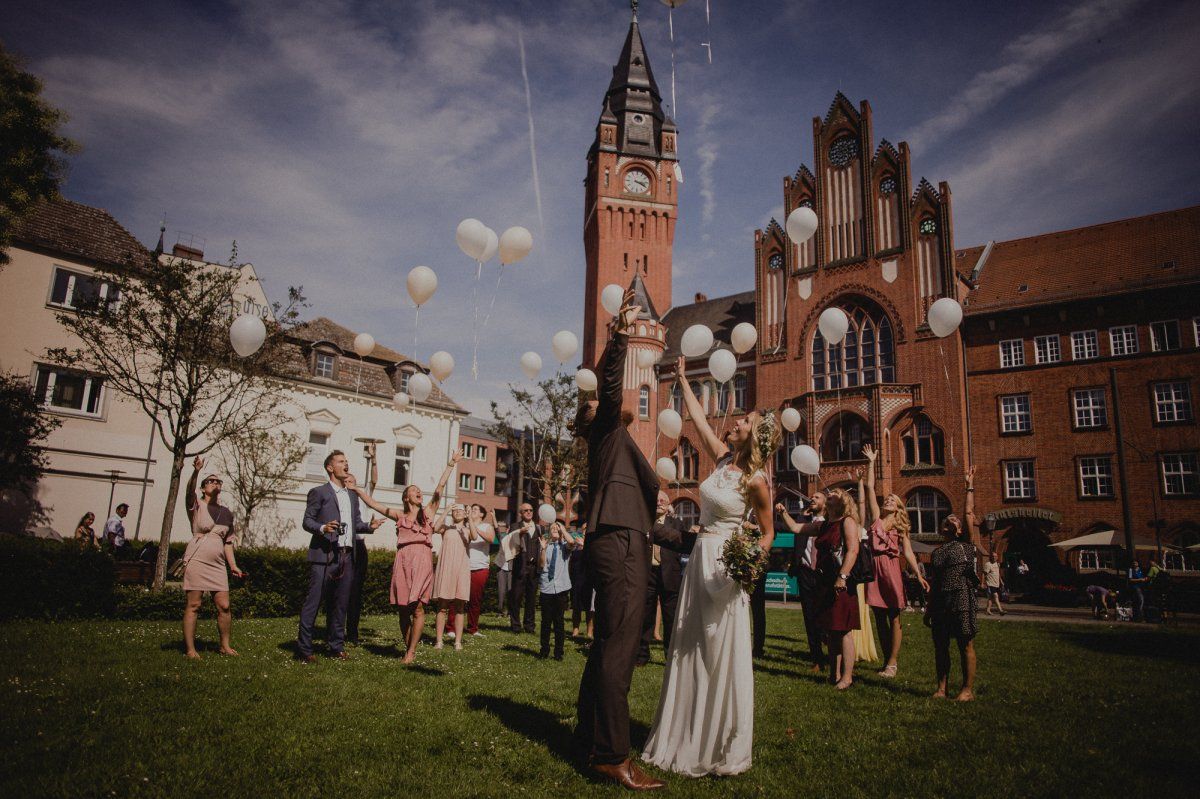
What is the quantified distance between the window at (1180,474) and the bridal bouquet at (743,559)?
3289 cm

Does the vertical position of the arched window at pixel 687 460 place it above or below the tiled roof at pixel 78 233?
below

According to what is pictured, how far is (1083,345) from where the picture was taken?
3080cm

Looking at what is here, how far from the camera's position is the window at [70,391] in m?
24.5

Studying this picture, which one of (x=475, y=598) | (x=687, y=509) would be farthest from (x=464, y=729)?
(x=687, y=509)

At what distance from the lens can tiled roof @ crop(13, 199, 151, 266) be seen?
Result: 25016 millimetres

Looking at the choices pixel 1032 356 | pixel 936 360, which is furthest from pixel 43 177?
pixel 1032 356

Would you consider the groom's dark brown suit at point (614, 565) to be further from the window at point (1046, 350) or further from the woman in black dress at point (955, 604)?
the window at point (1046, 350)

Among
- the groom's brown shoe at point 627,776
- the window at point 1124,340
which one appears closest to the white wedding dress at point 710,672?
the groom's brown shoe at point 627,776

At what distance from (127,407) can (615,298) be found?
24.9 meters

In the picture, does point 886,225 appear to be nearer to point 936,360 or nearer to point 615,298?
point 936,360

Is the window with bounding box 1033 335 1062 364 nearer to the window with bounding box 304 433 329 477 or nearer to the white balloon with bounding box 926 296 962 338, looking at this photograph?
the white balloon with bounding box 926 296 962 338

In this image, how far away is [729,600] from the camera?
179 inches

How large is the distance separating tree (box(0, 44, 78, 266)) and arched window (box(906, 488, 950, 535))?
35.2 m

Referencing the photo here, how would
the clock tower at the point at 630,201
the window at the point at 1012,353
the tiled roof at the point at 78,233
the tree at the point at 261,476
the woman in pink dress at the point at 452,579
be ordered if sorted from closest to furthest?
the woman in pink dress at the point at 452,579 → the tiled roof at the point at 78,233 → the tree at the point at 261,476 → the window at the point at 1012,353 → the clock tower at the point at 630,201
